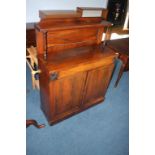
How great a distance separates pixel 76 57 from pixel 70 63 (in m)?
0.16

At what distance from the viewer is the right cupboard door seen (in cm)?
180

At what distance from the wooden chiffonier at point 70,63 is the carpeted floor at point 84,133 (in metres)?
0.14

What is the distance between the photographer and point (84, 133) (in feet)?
6.07

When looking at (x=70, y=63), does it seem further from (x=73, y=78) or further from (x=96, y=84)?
(x=96, y=84)

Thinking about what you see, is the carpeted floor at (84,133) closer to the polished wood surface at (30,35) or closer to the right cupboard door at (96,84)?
the right cupboard door at (96,84)

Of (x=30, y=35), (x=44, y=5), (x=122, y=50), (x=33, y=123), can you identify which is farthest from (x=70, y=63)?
(x=44, y=5)

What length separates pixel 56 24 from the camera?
152cm

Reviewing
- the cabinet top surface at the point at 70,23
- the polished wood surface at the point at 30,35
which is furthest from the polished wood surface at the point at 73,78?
the polished wood surface at the point at 30,35

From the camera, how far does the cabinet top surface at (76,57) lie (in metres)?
1.46

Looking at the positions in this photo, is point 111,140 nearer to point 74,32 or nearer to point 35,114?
point 35,114

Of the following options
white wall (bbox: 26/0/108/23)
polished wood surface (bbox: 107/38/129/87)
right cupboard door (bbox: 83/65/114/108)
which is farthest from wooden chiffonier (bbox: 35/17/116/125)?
white wall (bbox: 26/0/108/23)

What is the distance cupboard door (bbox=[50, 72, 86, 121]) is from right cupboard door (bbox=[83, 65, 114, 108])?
0.33ft

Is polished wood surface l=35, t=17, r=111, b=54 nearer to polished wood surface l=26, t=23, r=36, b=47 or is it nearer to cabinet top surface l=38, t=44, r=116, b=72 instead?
cabinet top surface l=38, t=44, r=116, b=72
